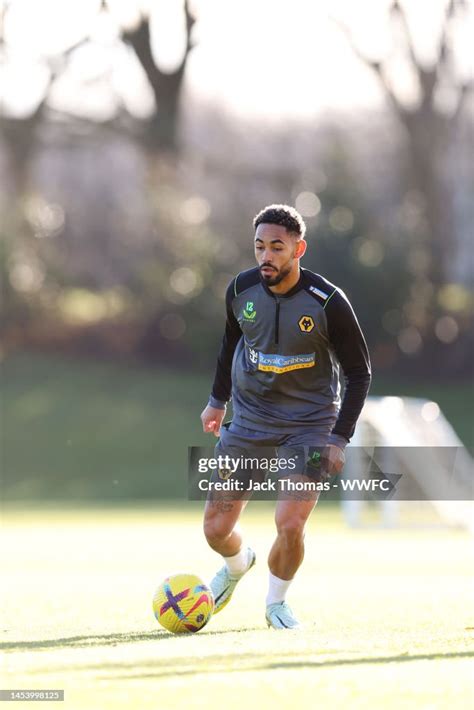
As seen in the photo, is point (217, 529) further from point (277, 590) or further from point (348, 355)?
point (348, 355)

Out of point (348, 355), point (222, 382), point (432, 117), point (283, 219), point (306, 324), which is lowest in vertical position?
point (222, 382)

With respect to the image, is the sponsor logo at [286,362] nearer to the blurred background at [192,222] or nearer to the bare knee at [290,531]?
the bare knee at [290,531]

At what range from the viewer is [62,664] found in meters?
6.01

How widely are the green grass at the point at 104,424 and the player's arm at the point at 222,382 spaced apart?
1816cm

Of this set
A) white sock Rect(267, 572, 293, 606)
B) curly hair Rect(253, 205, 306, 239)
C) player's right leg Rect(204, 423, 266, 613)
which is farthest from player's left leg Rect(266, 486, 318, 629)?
curly hair Rect(253, 205, 306, 239)

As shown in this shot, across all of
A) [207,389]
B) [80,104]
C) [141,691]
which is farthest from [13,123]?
[141,691]

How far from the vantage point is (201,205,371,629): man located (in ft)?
25.0

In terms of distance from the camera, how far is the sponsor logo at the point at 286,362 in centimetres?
773

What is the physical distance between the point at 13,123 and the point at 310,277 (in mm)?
28055

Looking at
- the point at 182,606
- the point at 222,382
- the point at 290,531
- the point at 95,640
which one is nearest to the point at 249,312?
the point at 222,382

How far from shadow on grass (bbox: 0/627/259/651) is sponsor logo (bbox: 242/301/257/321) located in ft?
6.11

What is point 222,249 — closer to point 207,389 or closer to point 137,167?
point 207,389

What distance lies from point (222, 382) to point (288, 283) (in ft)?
3.35

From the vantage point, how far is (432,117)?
34.0 meters
